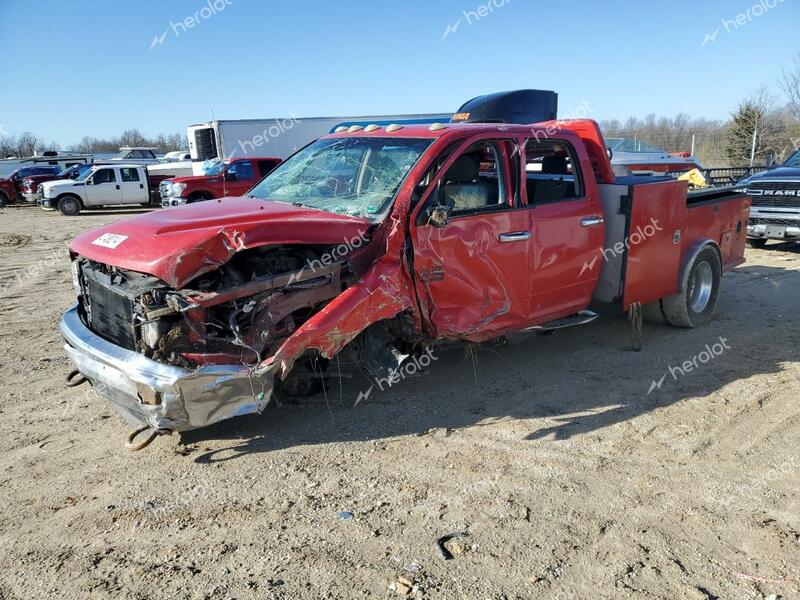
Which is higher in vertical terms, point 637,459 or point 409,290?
point 409,290

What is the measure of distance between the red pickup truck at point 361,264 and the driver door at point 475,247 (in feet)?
0.04

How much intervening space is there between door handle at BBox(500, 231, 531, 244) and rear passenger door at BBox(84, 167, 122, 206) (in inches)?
829

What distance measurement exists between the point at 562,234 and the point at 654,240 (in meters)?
1.21

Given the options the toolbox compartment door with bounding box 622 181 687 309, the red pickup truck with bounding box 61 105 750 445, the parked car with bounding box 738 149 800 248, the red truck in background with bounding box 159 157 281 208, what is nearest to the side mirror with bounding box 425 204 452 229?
the red pickup truck with bounding box 61 105 750 445

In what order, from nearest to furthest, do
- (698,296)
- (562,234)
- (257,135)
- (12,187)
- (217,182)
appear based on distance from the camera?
(562,234) < (698,296) < (217,182) < (257,135) < (12,187)

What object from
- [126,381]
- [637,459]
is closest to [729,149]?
[637,459]

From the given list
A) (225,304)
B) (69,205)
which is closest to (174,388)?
(225,304)

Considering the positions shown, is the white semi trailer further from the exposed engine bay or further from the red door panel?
the exposed engine bay

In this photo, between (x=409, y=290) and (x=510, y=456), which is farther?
(x=409, y=290)

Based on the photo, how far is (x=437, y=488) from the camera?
11.8 feet

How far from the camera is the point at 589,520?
10.8ft

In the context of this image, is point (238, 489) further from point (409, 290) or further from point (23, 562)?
point (409, 290)

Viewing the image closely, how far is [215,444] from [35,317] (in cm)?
415

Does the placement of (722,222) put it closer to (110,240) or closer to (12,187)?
(110,240)
